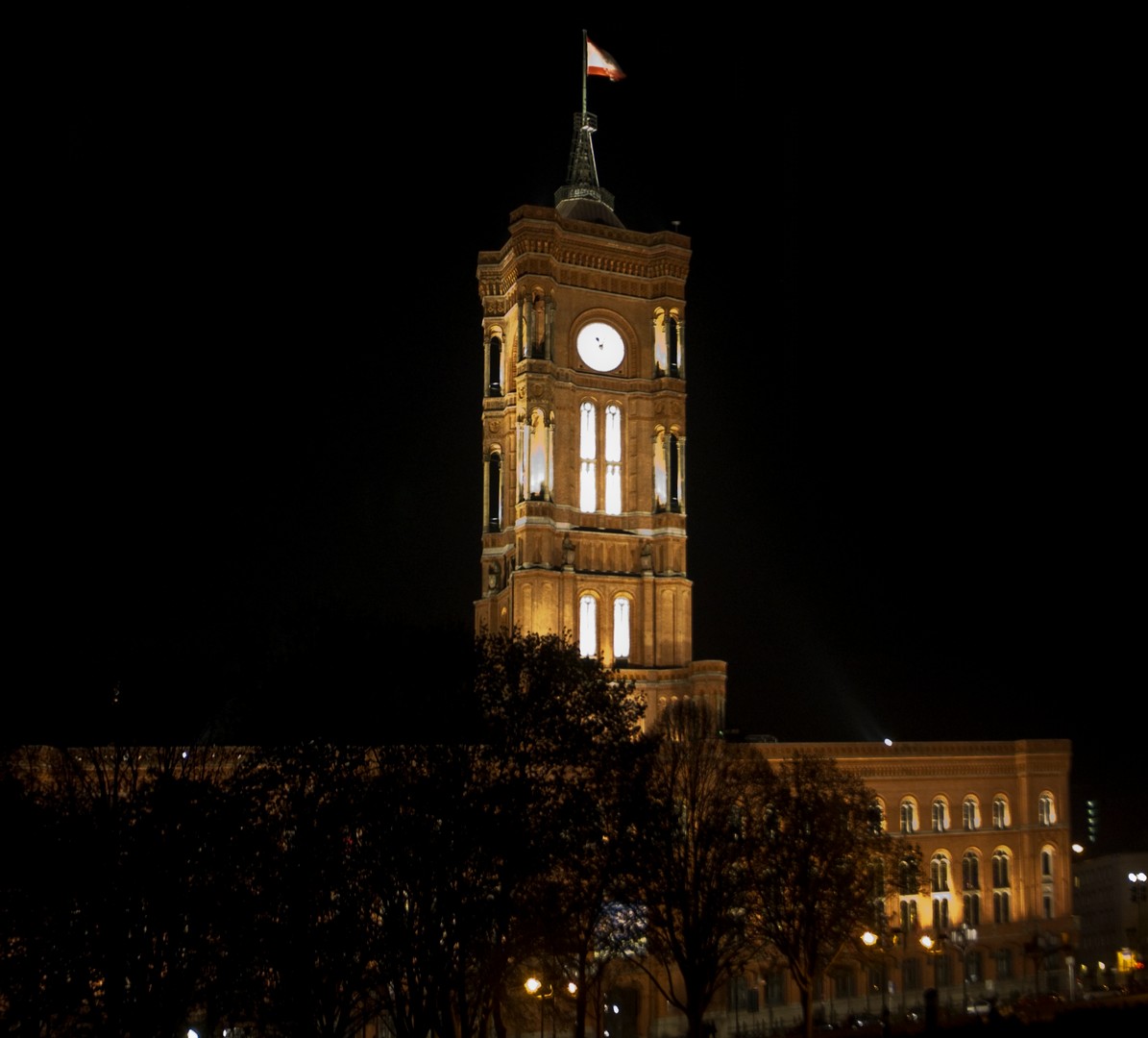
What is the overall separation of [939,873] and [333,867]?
2193 inches

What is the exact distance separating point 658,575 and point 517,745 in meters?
47.0

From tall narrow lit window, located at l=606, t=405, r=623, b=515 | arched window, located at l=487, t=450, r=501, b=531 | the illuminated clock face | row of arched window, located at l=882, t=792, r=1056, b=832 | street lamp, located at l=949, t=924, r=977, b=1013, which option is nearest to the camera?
street lamp, located at l=949, t=924, r=977, b=1013

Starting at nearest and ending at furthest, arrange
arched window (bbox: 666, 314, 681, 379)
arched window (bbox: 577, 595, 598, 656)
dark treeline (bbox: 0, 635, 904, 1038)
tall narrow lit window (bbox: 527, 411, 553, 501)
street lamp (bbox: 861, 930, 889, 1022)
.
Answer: dark treeline (bbox: 0, 635, 904, 1038) < street lamp (bbox: 861, 930, 889, 1022) < tall narrow lit window (bbox: 527, 411, 553, 501) < arched window (bbox: 577, 595, 598, 656) < arched window (bbox: 666, 314, 681, 379)

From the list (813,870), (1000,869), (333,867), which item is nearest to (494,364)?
(1000,869)

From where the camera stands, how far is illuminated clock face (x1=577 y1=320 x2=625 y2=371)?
3514 inches

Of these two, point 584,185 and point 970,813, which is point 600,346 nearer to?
point 584,185

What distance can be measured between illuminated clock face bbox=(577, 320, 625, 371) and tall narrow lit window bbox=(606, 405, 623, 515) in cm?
309

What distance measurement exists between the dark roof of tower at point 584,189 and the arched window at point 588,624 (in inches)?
1048

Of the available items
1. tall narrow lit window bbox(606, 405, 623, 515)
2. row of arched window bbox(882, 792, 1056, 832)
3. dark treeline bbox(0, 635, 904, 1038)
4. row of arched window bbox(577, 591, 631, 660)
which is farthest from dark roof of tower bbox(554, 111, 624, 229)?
dark treeline bbox(0, 635, 904, 1038)

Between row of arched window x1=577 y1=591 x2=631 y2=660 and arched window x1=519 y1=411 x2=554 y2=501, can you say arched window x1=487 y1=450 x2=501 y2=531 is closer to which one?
arched window x1=519 y1=411 x2=554 y2=501

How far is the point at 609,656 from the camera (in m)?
84.2

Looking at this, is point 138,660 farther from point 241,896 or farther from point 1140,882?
point 1140,882

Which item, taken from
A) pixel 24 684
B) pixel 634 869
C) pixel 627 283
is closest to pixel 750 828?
pixel 634 869

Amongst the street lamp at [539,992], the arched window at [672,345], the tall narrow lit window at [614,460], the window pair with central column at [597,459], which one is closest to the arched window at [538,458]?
the window pair with central column at [597,459]
